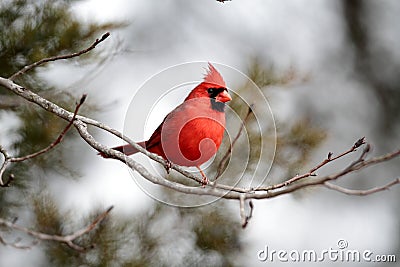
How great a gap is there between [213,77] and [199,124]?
10cm

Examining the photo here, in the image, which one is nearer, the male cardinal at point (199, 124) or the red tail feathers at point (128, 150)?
the male cardinal at point (199, 124)

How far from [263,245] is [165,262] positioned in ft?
1.39

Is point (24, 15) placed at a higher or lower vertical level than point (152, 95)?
higher

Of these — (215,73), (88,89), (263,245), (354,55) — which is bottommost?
(215,73)

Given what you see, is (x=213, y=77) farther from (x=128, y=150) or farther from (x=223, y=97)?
(x=128, y=150)

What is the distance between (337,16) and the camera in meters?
5.02

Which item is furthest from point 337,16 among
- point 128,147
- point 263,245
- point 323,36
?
point 128,147

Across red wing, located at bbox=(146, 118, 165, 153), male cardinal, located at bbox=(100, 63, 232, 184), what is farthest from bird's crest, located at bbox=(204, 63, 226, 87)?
red wing, located at bbox=(146, 118, 165, 153)

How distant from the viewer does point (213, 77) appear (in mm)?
1426

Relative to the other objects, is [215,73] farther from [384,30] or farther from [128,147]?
[384,30]

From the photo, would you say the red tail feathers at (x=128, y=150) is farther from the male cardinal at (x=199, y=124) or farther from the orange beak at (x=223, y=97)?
the orange beak at (x=223, y=97)

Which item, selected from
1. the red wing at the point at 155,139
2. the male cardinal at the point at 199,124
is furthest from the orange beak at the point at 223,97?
the red wing at the point at 155,139

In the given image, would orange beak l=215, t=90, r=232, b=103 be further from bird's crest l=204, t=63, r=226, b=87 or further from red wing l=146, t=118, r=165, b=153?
red wing l=146, t=118, r=165, b=153

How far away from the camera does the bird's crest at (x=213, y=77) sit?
4.64 ft
